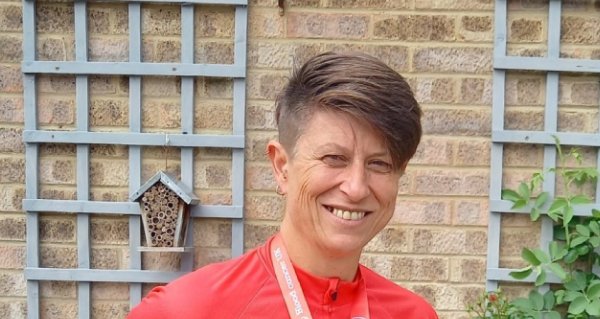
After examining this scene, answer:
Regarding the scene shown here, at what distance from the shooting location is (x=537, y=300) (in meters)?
2.94

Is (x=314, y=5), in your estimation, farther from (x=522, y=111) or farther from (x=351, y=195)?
(x=351, y=195)

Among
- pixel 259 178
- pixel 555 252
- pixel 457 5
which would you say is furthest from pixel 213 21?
pixel 555 252

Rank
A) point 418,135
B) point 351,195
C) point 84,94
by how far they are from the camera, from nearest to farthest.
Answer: point 351,195 → point 418,135 → point 84,94

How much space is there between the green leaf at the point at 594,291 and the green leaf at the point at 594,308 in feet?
0.09

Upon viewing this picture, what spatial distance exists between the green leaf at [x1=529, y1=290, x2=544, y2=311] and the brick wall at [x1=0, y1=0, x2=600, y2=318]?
24cm

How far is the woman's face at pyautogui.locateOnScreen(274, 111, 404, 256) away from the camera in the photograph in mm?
1281

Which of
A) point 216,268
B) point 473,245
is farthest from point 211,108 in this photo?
point 216,268

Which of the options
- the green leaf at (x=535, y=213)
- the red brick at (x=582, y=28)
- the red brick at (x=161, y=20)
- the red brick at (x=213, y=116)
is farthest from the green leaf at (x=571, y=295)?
the red brick at (x=161, y=20)

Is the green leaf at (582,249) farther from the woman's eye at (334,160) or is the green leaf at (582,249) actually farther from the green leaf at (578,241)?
the woman's eye at (334,160)

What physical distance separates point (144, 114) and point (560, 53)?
76.8 inches

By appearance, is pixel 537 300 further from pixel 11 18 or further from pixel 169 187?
pixel 11 18

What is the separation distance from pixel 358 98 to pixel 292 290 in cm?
44

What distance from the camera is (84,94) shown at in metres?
2.91

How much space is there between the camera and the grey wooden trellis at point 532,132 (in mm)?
2902
